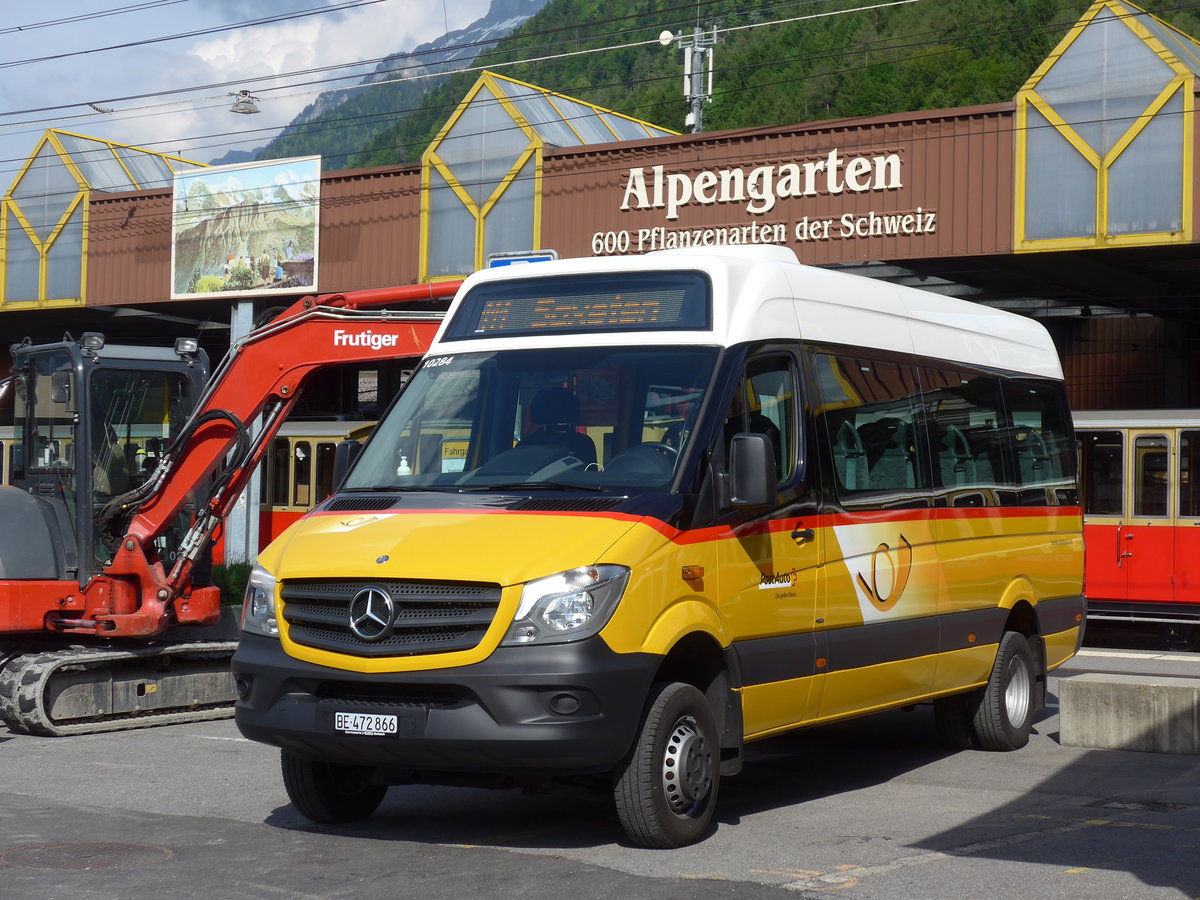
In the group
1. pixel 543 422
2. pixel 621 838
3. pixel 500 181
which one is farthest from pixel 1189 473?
pixel 621 838

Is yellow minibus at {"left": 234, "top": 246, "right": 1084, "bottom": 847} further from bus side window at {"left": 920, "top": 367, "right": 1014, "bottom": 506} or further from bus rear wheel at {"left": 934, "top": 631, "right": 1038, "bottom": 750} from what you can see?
bus rear wheel at {"left": 934, "top": 631, "right": 1038, "bottom": 750}

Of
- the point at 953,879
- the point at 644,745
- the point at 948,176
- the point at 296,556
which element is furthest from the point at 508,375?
the point at 948,176

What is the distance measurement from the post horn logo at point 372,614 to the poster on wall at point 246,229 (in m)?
22.7

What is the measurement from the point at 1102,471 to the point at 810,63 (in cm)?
5761

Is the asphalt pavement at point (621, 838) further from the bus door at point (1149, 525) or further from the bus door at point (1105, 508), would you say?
the bus door at point (1105, 508)

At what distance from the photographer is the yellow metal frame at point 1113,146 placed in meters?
21.8

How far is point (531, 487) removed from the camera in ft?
26.3

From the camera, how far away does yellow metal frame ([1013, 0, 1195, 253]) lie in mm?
21844

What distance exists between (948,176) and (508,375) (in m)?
16.4

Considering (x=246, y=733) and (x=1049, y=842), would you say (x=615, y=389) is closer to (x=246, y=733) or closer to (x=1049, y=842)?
(x=246, y=733)

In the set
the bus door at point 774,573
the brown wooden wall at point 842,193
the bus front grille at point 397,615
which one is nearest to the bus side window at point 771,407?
the bus door at point 774,573

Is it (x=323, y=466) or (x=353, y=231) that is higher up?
(x=353, y=231)

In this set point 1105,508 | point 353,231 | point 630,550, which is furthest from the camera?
point 353,231

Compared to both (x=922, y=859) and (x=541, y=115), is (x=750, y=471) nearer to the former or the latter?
(x=922, y=859)
